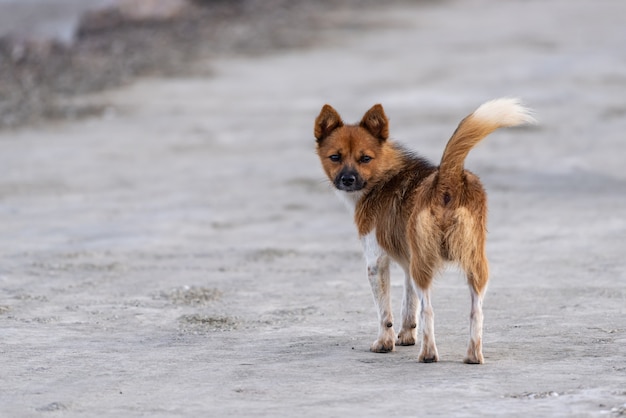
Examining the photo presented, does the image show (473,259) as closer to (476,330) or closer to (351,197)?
(476,330)

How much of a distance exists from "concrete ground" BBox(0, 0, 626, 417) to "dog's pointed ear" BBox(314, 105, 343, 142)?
4.50 ft

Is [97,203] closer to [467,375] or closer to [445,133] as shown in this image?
[445,133]

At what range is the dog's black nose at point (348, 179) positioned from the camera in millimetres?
8297

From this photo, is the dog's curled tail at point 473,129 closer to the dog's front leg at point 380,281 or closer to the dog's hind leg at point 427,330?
the dog's hind leg at point 427,330

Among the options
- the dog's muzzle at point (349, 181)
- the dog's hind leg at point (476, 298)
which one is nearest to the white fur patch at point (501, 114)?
the dog's hind leg at point (476, 298)

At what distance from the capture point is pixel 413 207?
25.1ft

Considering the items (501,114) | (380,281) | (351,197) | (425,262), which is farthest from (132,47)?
(425,262)

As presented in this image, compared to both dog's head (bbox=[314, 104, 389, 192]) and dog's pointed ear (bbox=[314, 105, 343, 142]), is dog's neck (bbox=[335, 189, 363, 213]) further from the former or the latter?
dog's pointed ear (bbox=[314, 105, 343, 142])

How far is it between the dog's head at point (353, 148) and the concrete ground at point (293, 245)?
1090 millimetres

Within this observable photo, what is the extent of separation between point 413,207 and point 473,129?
61cm

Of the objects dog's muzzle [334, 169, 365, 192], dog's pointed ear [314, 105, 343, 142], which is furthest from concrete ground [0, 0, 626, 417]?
dog's pointed ear [314, 105, 343, 142]

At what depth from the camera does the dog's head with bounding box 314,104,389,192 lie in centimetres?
835

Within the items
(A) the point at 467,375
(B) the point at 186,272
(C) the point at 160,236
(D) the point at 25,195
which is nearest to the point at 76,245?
(C) the point at 160,236

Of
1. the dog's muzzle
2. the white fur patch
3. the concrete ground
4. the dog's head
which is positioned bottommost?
the concrete ground
